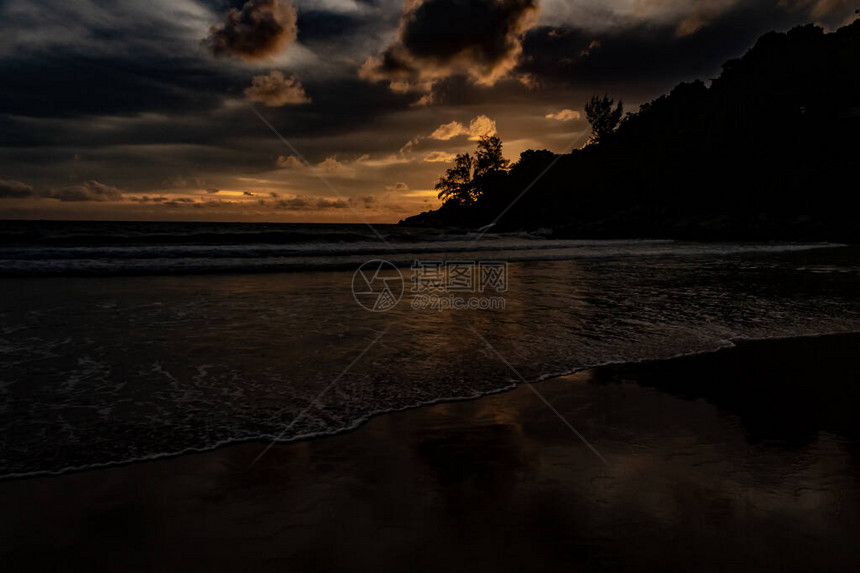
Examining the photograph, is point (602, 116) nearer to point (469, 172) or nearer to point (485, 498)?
point (469, 172)

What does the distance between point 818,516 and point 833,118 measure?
60.5m

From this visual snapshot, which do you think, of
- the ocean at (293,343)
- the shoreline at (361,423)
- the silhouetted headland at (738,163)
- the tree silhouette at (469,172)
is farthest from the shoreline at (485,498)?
the tree silhouette at (469,172)

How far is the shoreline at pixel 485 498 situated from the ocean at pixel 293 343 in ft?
1.52

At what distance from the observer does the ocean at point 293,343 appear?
3.86m

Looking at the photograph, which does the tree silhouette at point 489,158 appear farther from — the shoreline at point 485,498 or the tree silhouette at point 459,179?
the shoreline at point 485,498

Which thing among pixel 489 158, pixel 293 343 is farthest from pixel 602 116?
pixel 293 343

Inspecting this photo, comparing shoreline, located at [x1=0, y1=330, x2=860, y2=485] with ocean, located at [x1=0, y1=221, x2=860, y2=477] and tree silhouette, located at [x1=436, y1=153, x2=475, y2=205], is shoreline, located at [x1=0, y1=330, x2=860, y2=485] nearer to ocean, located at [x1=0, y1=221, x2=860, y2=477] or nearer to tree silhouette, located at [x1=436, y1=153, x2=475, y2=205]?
ocean, located at [x1=0, y1=221, x2=860, y2=477]

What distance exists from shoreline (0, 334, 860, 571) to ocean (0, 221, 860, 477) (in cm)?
46

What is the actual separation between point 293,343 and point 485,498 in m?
4.30

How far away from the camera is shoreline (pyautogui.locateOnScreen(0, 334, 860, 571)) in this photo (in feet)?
7.47

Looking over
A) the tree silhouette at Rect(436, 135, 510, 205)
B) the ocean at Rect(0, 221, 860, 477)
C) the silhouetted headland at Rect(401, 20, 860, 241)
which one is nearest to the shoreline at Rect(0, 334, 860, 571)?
the ocean at Rect(0, 221, 860, 477)

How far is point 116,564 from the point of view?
2.23 metres

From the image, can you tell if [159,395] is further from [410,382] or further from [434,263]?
[434,263]

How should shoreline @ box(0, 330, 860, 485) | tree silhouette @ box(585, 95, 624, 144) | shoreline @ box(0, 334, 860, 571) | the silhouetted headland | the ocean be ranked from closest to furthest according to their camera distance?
1. shoreline @ box(0, 334, 860, 571)
2. shoreline @ box(0, 330, 860, 485)
3. the ocean
4. the silhouetted headland
5. tree silhouette @ box(585, 95, 624, 144)
